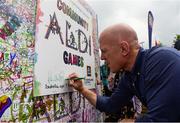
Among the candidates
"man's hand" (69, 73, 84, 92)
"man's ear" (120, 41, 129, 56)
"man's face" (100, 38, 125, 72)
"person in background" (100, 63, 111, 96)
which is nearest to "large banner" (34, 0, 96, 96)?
"man's hand" (69, 73, 84, 92)

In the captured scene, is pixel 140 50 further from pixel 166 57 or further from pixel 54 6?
pixel 54 6

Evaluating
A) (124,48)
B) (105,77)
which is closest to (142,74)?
(124,48)

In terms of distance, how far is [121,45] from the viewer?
171 centimetres

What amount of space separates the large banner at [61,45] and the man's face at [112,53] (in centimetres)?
29

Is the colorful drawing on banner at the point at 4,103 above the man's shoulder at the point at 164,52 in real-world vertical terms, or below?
below

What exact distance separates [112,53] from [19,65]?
0.50m

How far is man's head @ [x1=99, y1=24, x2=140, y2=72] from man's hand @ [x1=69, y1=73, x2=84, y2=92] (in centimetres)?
43

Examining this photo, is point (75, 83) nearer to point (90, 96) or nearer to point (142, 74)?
point (90, 96)

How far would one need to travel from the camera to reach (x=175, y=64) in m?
1.39

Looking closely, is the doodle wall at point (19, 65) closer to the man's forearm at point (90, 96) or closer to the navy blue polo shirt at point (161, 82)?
the man's forearm at point (90, 96)

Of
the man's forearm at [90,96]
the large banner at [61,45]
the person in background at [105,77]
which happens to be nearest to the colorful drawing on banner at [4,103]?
the large banner at [61,45]

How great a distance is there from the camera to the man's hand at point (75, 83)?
215 cm

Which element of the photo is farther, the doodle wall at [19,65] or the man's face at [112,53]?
the man's face at [112,53]

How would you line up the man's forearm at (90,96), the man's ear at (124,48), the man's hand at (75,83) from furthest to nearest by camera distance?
the man's forearm at (90,96) → the man's hand at (75,83) → the man's ear at (124,48)
